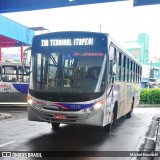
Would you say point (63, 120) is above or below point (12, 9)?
below

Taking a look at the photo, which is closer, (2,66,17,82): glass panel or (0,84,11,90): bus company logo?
(2,66,17,82): glass panel

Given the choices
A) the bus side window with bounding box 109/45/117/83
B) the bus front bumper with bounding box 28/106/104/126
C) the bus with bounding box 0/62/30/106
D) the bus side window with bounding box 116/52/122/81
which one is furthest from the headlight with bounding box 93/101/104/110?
the bus with bounding box 0/62/30/106

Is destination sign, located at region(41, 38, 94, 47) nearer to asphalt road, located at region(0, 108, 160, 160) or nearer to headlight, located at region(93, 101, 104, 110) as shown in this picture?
headlight, located at region(93, 101, 104, 110)

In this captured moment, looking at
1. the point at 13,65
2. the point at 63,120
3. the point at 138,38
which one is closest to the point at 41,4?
the point at 63,120

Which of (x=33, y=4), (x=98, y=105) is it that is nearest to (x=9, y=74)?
(x=33, y=4)

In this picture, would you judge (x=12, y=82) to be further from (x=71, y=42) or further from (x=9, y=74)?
(x=71, y=42)

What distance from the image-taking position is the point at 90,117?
30.9 feet

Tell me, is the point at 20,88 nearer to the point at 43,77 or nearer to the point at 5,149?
the point at 43,77

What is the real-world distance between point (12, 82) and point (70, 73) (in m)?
11.7

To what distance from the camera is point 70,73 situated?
31.7ft

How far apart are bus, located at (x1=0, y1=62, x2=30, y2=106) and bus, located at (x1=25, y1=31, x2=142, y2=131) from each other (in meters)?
10.3

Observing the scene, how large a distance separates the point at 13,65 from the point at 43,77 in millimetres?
11014

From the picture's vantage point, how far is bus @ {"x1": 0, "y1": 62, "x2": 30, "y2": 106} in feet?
67.1

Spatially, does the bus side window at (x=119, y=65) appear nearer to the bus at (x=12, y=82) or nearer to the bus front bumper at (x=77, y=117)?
the bus front bumper at (x=77, y=117)
